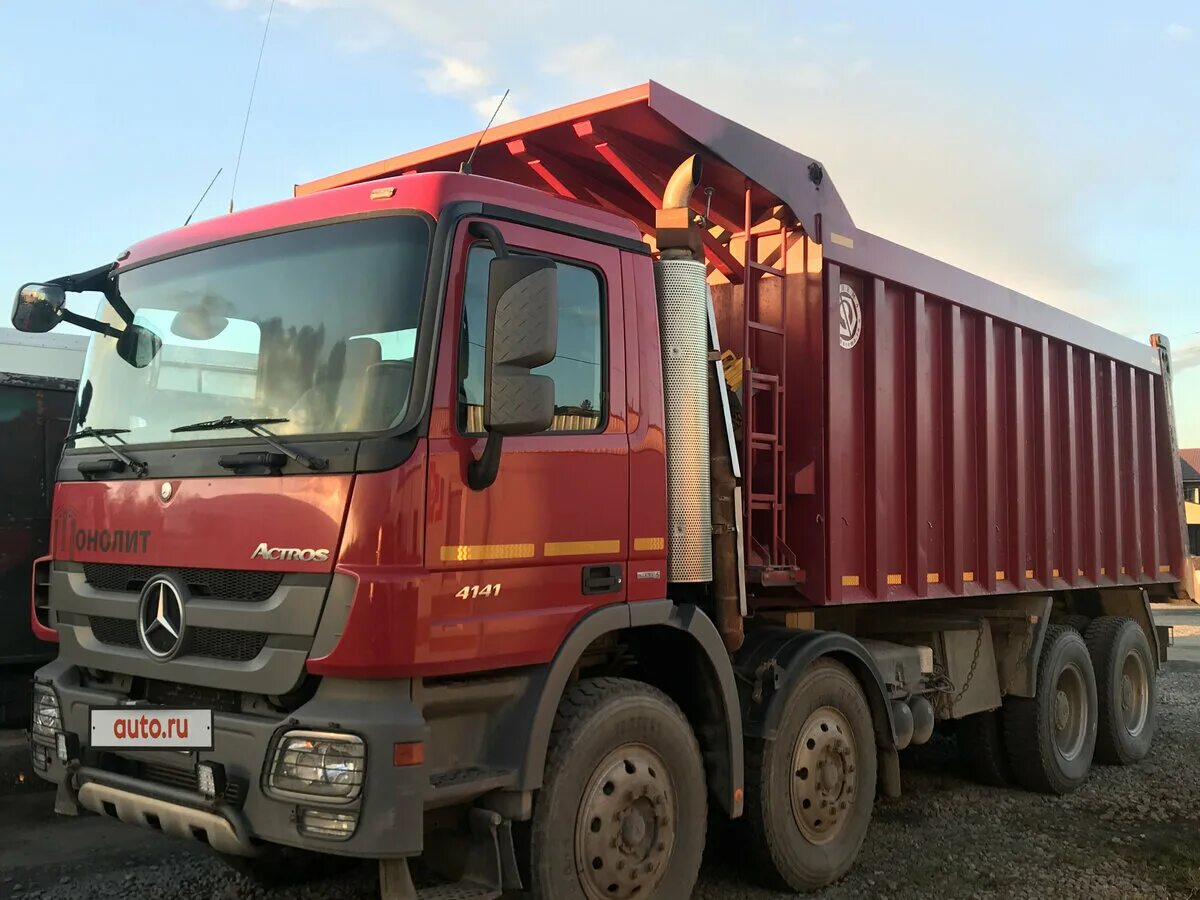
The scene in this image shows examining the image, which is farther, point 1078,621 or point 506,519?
point 1078,621

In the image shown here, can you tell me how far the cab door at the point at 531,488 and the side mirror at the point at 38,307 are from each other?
71.6 inches

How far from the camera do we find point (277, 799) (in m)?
3.09

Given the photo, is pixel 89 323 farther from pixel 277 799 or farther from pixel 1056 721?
pixel 1056 721

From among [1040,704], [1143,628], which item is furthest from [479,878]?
[1143,628]

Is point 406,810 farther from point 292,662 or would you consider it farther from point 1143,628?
point 1143,628

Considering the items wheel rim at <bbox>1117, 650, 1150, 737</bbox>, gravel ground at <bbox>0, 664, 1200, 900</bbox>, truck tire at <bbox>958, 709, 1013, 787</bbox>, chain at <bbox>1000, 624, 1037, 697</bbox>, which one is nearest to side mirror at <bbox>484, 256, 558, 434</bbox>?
gravel ground at <bbox>0, 664, 1200, 900</bbox>

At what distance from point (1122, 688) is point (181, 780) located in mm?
7108

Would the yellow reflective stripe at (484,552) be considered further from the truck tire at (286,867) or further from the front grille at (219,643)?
the truck tire at (286,867)

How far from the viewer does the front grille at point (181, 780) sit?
125 inches

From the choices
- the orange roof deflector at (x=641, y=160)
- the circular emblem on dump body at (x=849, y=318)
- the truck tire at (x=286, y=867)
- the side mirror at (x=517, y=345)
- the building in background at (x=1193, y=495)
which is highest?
the building in background at (x=1193, y=495)

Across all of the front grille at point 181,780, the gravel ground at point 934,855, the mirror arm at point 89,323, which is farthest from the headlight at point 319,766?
the mirror arm at point 89,323

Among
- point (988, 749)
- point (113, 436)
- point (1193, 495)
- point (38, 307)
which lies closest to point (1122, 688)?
point (988, 749)

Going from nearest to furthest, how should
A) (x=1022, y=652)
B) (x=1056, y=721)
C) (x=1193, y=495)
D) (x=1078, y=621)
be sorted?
(x=1022, y=652)
(x=1056, y=721)
(x=1078, y=621)
(x=1193, y=495)

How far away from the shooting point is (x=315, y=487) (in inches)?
125
